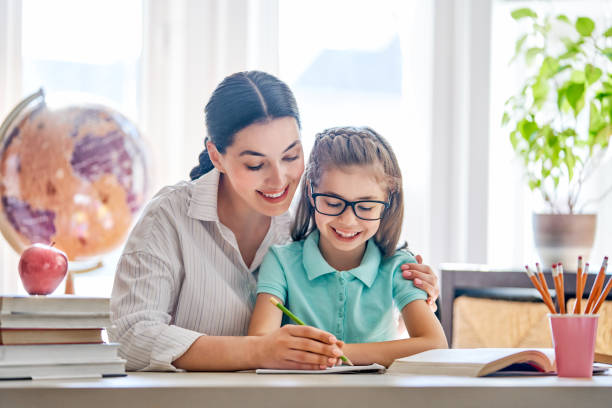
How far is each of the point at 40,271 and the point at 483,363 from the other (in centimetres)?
62

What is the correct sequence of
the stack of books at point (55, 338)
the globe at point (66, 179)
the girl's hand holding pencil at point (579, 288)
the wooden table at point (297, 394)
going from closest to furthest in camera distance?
the wooden table at point (297, 394) → the stack of books at point (55, 338) → the girl's hand holding pencil at point (579, 288) → the globe at point (66, 179)

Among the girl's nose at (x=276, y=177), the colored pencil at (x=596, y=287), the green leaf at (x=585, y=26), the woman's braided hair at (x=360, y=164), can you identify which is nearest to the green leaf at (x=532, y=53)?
the green leaf at (x=585, y=26)

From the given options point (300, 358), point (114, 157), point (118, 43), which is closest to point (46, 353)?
point (300, 358)

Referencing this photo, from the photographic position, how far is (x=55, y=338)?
3.08ft

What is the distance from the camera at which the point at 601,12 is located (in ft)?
10.3

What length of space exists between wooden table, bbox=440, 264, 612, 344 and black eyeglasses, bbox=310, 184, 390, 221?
1.07 meters

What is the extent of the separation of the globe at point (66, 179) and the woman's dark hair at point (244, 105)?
0.67m

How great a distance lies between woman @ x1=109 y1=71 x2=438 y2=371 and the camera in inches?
52.2

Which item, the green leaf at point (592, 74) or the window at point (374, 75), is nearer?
the green leaf at point (592, 74)

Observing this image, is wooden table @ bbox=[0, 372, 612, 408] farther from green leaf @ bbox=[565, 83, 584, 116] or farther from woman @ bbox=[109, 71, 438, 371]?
green leaf @ bbox=[565, 83, 584, 116]

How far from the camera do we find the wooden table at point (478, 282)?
7.73 feet

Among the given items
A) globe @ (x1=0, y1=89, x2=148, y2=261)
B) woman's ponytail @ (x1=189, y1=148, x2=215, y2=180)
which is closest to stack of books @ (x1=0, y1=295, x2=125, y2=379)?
woman's ponytail @ (x1=189, y1=148, x2=215, y2=180)

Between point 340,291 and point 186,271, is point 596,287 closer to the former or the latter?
point 340,291

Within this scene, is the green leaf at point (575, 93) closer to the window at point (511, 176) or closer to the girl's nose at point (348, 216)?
the window at point (511, 176)
